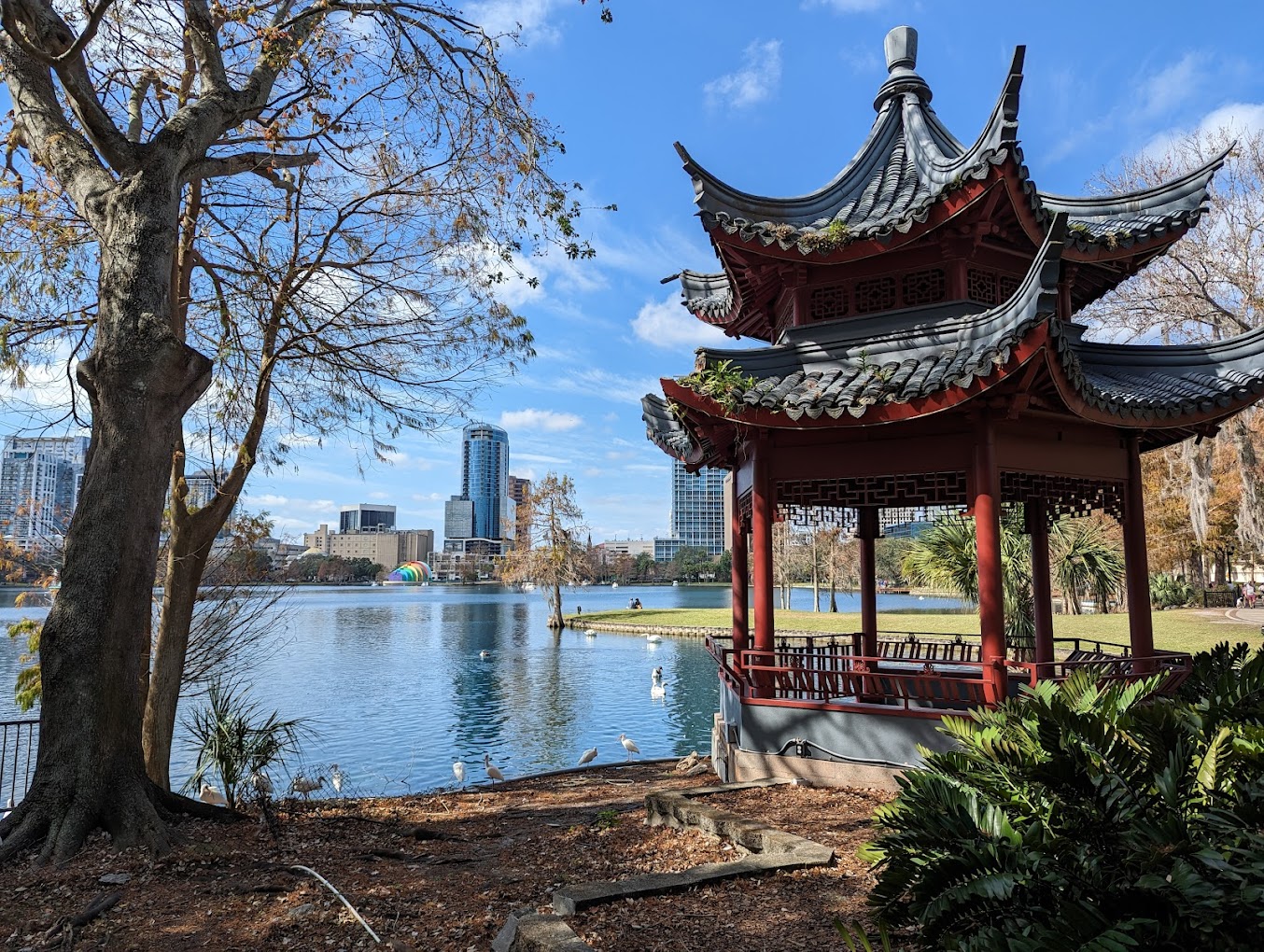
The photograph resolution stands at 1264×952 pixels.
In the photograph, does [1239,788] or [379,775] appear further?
[379,775]

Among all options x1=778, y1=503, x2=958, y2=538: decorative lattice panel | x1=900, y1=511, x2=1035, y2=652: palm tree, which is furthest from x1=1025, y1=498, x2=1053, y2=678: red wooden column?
x1=900, y1=511, x2=1035, y2=652: palm tree

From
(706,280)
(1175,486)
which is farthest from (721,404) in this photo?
(1175,486)

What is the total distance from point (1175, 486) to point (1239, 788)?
2825 centimetres

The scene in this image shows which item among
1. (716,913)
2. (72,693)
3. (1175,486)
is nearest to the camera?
(716,913)

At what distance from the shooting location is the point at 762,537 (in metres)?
9.12

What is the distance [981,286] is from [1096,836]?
24.3 ft

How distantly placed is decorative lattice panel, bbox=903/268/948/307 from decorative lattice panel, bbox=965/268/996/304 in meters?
0.29

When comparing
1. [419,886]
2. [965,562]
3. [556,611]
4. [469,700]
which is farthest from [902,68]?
[556,611]

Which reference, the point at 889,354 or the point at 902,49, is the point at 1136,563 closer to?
the point at 889,354

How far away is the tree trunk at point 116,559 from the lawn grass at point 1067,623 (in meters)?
13.6

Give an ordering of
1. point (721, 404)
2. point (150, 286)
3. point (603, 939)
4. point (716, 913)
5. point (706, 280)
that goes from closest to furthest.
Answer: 1. point (603, 939)
2. point (716, 913)
3. point (150, 286)
4. point (721, 404)
5. point (706, 280)

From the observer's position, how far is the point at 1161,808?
127 inches

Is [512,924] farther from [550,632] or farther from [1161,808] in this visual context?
[550,632]

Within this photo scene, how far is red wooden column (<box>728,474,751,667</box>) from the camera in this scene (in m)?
9.67
